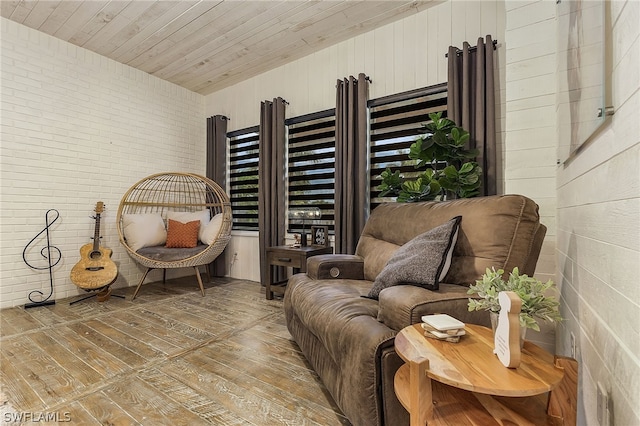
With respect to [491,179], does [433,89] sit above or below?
above

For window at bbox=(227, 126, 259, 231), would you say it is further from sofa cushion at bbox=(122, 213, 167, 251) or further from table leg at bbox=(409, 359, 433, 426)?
table leg at bbox=(409, 359, 433, 426)

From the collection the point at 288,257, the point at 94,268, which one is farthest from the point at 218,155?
the point at 288,257

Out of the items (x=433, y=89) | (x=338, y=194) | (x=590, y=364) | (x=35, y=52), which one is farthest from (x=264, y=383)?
(x=35, y=52)

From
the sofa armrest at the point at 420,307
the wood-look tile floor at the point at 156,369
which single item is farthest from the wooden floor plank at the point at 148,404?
the sofa armrest at the point at 420,307

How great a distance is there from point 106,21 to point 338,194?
9.45ft

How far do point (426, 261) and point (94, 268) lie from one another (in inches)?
135

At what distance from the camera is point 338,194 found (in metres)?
3.36

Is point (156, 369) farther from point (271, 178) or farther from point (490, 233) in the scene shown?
point (271, 178)

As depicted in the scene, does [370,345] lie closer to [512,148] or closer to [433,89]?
[512,148]

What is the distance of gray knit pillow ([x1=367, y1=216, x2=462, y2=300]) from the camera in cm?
146

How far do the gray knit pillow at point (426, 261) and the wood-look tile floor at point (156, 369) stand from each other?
705mm

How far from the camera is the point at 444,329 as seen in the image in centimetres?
106

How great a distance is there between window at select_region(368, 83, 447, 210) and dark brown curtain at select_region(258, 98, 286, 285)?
1.17 metres

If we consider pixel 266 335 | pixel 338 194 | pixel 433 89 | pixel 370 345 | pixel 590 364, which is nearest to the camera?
pixel 590 364
